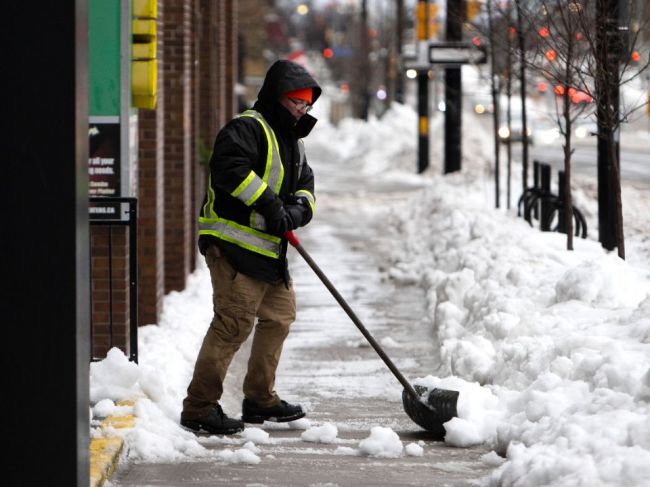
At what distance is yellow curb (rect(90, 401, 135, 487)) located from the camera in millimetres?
6418

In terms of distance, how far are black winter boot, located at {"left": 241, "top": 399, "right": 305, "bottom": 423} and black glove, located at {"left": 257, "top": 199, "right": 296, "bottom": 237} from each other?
1116mm

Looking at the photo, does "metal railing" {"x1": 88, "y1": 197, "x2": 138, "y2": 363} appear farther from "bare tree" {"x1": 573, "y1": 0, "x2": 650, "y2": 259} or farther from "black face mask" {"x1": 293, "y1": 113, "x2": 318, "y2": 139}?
"bare tree" {"x1": 573, "y1": 0, "x2": 650, "y2": 259}

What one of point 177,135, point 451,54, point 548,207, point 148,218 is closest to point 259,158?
point 148,218

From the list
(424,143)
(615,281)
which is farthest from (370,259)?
(424,143)

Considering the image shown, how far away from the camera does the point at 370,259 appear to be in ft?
58.0

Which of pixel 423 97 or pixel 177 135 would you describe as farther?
pixel 423 97

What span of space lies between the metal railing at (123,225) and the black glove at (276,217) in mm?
1504

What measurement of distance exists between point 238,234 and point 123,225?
1.84 metres

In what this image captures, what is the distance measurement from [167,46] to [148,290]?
8.86 feet

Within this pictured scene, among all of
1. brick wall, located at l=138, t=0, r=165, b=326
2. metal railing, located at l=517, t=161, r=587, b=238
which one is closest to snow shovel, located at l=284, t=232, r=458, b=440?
brick wall, located at l=138, t=0, r=165, b=326

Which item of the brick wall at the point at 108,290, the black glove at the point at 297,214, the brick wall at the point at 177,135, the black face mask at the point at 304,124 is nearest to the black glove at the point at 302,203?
the black glove at the point at 297,214

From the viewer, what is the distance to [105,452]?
6750mm

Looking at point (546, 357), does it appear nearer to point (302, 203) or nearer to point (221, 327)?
A: point (302, 203)
